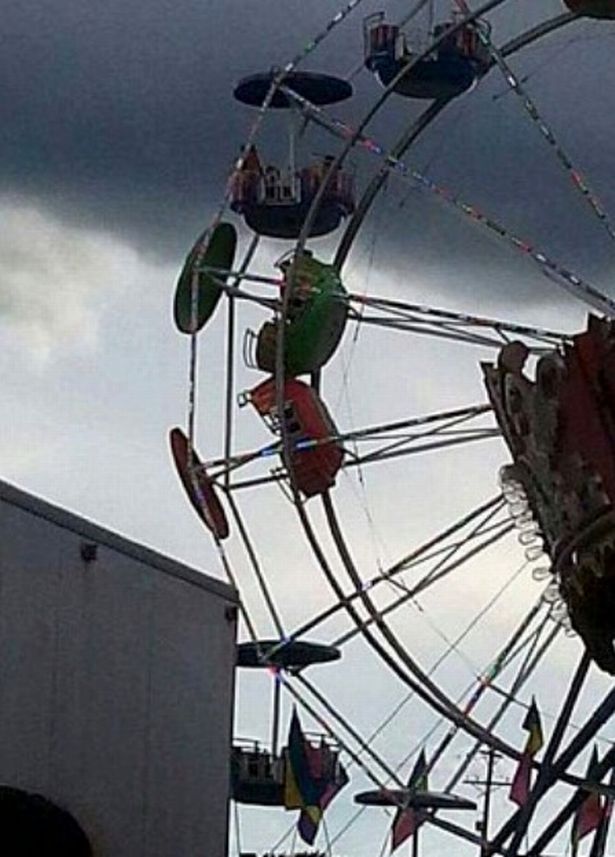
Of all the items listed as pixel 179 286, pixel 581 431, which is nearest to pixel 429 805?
pixel 179 286

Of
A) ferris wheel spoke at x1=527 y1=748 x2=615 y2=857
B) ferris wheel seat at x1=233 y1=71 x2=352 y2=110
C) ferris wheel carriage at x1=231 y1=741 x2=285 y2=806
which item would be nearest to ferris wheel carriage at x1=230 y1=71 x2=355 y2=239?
ferris wheel seat at x1=233 y1=71 x2=352 y2=110

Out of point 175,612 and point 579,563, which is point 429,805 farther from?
point 579,563

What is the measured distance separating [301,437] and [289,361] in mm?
596

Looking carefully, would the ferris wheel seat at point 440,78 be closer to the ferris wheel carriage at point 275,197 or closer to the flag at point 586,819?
the ferris wheel carriage at point 275,197

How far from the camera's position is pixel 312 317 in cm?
1667

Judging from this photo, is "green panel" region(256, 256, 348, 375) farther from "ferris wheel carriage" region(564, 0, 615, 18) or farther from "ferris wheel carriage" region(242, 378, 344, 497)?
"ferris wheel carriage" region(564, 0, 615, 18)

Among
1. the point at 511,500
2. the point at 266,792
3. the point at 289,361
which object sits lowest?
the point at 266,792

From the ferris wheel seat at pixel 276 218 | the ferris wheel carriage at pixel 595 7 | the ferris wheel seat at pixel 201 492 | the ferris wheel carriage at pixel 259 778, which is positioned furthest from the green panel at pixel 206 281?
the ferris wheel carriage at pixel 259 778

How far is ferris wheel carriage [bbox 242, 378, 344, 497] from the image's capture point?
1636 cm

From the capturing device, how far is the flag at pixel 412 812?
58.5ft

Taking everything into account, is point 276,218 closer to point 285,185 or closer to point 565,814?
point 285,185

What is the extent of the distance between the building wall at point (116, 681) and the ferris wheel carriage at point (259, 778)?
571 inches

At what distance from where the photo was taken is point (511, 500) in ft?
45.2

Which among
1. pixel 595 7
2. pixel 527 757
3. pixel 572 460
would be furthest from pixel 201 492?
pixel 572 460
